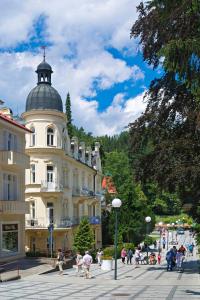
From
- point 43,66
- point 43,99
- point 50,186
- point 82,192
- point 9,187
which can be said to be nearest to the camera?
point 9,187

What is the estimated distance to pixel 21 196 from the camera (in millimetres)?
37125

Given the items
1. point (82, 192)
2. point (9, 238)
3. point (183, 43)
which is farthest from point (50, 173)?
point (183, 43)

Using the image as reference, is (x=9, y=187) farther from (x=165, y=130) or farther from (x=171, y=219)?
(x=171, y=219)

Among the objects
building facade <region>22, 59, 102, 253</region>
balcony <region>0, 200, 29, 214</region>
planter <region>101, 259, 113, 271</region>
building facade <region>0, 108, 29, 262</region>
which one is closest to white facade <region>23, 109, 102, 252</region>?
building facade <region>22, 59, 102, 253</region>

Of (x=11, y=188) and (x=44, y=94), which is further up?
(x=44, y=94)

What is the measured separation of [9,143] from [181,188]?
13.7 metres

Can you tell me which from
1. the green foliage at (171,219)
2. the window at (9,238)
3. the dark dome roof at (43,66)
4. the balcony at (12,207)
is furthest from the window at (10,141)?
the green foliage at (171,219)

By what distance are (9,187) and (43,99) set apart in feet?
52.4

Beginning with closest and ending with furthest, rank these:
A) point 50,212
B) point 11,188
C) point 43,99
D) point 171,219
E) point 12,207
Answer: point 12,207
point 11,188
point 50,212
point 43,99
point 171,219

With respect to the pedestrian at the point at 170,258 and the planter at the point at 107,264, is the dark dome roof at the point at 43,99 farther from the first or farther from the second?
the pedestrian at the point at 170,258

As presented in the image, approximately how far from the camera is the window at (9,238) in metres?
34.0

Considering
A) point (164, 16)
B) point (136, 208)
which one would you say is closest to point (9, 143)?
point (164, 16)

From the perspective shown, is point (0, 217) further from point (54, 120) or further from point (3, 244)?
point (54, 120)

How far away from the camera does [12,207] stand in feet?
110
